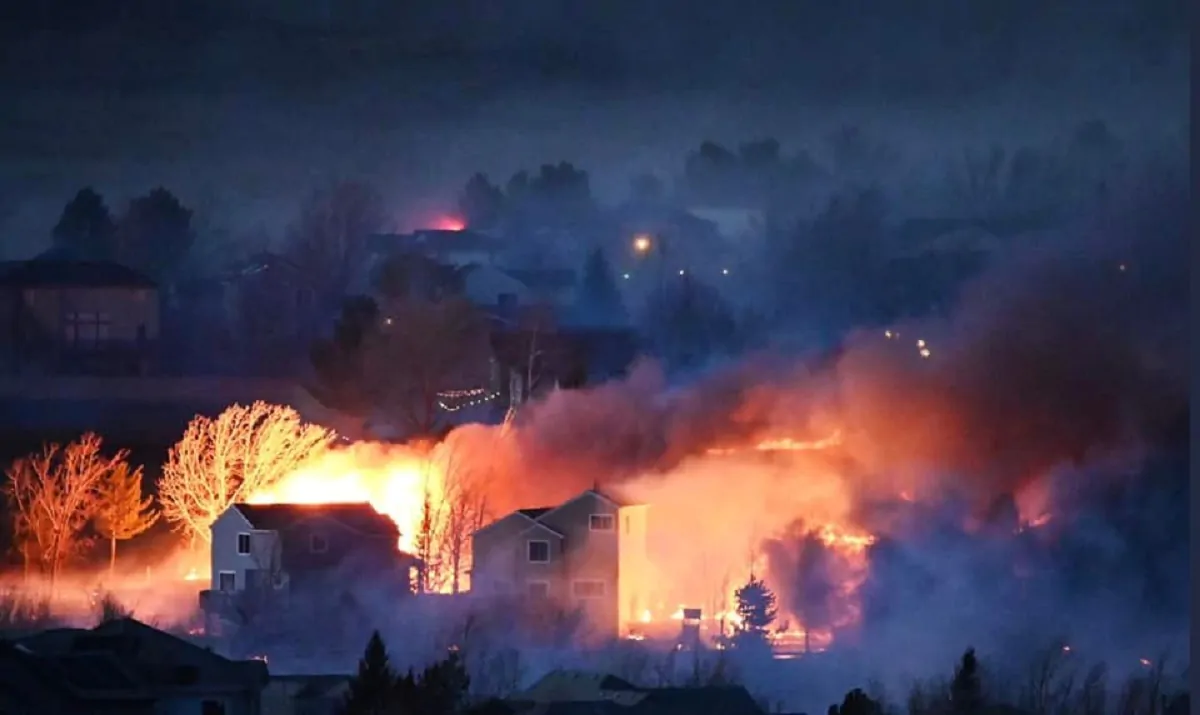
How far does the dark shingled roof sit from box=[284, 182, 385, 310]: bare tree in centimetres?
58

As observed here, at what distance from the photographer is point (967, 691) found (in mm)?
5133

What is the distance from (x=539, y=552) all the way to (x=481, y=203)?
39.7 inches

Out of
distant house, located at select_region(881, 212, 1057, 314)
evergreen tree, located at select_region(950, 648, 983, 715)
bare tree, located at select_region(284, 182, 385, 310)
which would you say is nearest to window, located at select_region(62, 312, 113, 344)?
bare tree, located at select_region(284, 182, 385, 310)

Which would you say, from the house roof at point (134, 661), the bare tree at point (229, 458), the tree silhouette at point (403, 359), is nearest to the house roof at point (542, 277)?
the tree silhouette at point (403, 359)

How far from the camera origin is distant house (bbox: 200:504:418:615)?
5.27 metres

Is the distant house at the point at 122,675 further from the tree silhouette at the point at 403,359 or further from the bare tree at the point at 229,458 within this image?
the tree silhouette at the point at 403,359

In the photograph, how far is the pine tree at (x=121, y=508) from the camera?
17.5 ft

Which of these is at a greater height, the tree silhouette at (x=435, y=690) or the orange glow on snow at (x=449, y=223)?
the orange glow on snow at (x=449, y=223)

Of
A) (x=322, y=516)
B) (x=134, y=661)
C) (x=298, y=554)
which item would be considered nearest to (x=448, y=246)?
(x=322, y=516)

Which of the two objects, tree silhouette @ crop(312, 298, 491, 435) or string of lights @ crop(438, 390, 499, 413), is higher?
tree silhouette @ crop(312, 298, 491, 435)

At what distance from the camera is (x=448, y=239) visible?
5398 millimetres

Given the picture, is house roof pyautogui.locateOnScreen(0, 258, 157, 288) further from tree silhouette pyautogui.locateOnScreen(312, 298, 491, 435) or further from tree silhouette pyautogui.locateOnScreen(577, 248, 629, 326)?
tree silhouette pyautogui.locateOnScreen(577, 248, 629, 326)

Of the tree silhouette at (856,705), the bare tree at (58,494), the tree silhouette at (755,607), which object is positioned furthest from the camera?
the bare tree at (58,494)

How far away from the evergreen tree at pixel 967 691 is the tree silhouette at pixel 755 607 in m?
0.52
